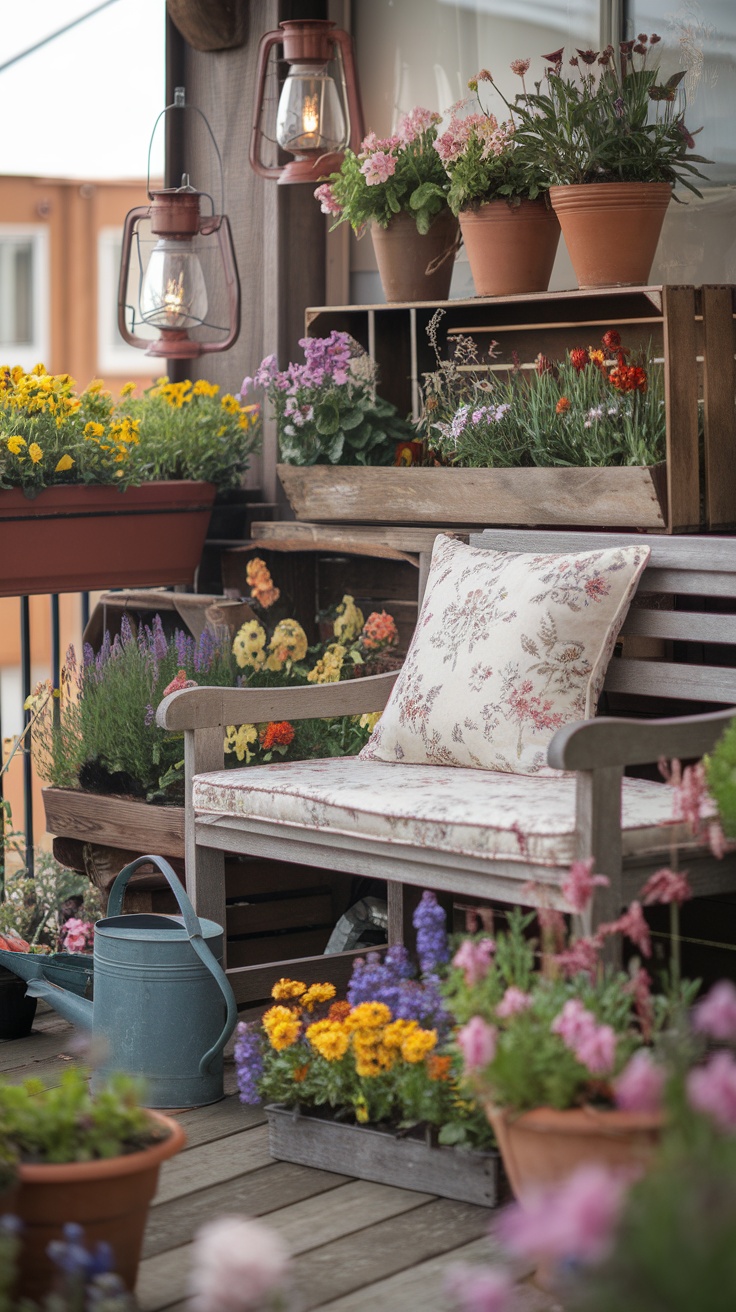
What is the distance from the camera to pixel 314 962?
2900 mm

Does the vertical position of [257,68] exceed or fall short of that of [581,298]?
it exceeds it

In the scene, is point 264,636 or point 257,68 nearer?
point 264,636

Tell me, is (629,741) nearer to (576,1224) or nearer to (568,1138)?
(568,1138)

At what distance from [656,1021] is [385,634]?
1.61 meters

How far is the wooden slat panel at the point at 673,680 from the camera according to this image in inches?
104

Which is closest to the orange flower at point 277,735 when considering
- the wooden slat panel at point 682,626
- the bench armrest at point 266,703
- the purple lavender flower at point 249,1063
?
the bench armrest at point 266,703

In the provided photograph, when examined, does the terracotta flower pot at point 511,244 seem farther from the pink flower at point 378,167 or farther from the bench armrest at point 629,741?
the bench armrest at point 629,741

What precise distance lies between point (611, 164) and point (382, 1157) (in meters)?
1.72

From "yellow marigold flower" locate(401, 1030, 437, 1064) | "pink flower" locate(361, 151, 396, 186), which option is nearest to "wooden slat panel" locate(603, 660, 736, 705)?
"yellow marigold flower" locate(401, 1030, 437, 1064)

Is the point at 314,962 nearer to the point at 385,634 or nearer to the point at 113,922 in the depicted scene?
the point at 113,922

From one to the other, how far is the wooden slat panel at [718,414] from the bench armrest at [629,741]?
0.68 metres

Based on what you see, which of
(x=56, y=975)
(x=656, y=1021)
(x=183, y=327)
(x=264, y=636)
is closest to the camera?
(x=656, y=1021)

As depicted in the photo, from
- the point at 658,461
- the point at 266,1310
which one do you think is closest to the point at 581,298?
the point at 658,461

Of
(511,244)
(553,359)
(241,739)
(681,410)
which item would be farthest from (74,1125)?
(553,359)
